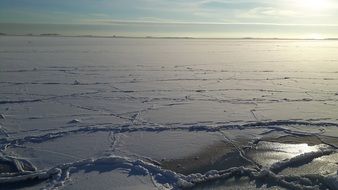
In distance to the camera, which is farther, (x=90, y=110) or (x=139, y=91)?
(x=139, y=91)

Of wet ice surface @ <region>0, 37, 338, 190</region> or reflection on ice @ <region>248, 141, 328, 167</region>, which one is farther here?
reflection on ice @ <region>248, 141, 328, 167</region>

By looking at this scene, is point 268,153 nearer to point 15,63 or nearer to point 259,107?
point 259,107

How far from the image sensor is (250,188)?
4.61 m

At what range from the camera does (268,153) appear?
5652 mm

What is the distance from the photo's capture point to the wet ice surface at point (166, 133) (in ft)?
15.8

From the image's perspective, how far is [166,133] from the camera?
6.48 meters

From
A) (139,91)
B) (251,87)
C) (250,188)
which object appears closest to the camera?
(250,188)

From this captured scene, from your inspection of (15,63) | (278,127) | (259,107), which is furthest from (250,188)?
(15,63)

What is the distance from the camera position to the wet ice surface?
4809mm

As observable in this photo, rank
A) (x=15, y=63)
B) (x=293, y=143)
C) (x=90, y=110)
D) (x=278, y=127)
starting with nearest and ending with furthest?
(x=293, y=143)
(x=278, y=127)
(x=90, y=110)
(x=15, y=63)

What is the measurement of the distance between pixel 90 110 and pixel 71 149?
222cm

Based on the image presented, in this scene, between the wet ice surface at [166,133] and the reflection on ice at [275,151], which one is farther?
the reflection on ice at [275,151]

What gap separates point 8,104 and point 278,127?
5.62 meters

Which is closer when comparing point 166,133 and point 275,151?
point 275,151
